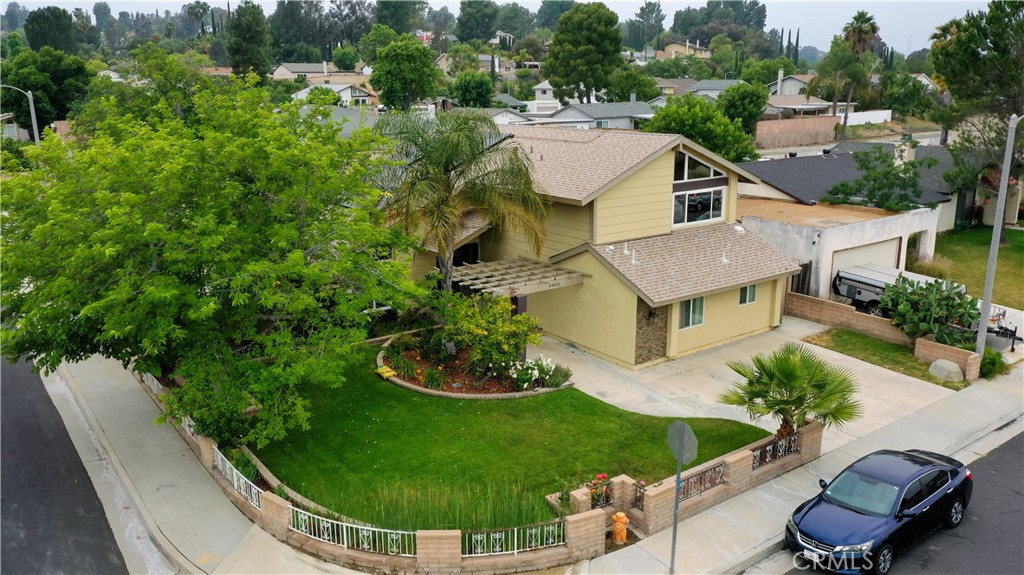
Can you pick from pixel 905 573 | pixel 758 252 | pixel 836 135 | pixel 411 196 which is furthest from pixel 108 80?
pixel 836 135

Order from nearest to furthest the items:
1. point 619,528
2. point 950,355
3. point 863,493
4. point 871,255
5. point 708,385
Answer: point 619,528
point 863,493
point 708,385
point 950,355
point 871,255

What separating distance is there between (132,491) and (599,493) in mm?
8817

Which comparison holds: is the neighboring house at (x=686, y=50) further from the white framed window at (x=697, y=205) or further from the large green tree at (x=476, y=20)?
the white framed window at (x=697, y=205)

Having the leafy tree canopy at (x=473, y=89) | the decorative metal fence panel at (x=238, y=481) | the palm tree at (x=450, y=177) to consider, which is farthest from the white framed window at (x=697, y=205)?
the leafy tree canopy at (x=473, y=89)

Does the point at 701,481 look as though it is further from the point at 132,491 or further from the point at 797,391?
the point at 132,491

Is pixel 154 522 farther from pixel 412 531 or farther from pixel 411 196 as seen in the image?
pixel 411 196

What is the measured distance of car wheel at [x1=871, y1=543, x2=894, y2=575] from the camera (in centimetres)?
1152

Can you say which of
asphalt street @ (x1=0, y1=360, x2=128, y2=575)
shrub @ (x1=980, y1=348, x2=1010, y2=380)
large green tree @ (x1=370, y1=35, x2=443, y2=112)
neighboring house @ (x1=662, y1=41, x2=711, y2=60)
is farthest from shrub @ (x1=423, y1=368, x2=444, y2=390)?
neighboring house @ (x1=662, y1=41, x2=711, y2=60)

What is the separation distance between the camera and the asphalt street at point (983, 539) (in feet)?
39.3

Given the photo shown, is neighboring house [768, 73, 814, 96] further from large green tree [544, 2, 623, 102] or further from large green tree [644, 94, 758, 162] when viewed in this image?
large green tree [644, 94, 758, 162]

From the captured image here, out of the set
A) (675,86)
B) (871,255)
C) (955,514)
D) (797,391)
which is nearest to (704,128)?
(871,255)

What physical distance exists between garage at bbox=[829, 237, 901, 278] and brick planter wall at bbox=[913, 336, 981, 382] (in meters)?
5.24

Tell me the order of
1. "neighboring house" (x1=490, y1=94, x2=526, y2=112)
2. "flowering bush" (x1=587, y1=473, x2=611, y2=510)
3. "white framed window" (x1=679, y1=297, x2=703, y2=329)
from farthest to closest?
"neighboring house" (x1=490, y1=94, x2=526, y2=112)
"white framed window" (x1=679, y1=297, x2=703, y2=329)
"flowering bush" (x1=587, y1=473, x2=611, y2=510)

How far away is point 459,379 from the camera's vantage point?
1912cm
